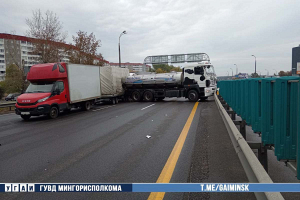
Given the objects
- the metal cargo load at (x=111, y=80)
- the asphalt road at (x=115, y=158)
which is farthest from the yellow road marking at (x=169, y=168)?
the metal cargo load at (x=111, y=80)

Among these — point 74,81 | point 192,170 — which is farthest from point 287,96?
point 74,81

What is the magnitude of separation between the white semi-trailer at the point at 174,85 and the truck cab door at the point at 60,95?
370 inches

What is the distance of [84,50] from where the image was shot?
3241 centimetres

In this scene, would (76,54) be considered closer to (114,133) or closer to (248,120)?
(114,133)

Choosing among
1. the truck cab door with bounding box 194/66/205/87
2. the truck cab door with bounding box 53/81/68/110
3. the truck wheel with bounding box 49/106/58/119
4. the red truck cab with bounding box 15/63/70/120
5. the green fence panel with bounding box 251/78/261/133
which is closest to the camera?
the green fence panel with bounding box 251/78/261/133

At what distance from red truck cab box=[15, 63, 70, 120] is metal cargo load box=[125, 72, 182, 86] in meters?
9.19

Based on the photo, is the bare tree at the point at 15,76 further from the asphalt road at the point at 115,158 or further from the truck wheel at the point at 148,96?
the asphalt road at the point at 115,158

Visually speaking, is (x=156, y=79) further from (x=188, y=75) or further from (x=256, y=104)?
(x=256, y=104)

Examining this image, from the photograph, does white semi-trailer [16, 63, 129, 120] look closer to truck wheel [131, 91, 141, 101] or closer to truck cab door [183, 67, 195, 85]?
truck wheel [131, 91, 141, 101]

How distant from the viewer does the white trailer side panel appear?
47.6 ft

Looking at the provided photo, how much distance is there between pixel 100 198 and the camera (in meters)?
3.72

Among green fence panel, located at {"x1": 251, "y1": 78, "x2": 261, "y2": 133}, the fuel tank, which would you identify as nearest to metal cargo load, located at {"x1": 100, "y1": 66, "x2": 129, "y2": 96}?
the fuel tank

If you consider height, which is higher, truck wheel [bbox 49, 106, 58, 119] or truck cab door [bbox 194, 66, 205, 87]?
truck cab door [bbox 194, 66, 205, 87]

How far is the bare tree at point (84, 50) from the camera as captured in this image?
3142cm
